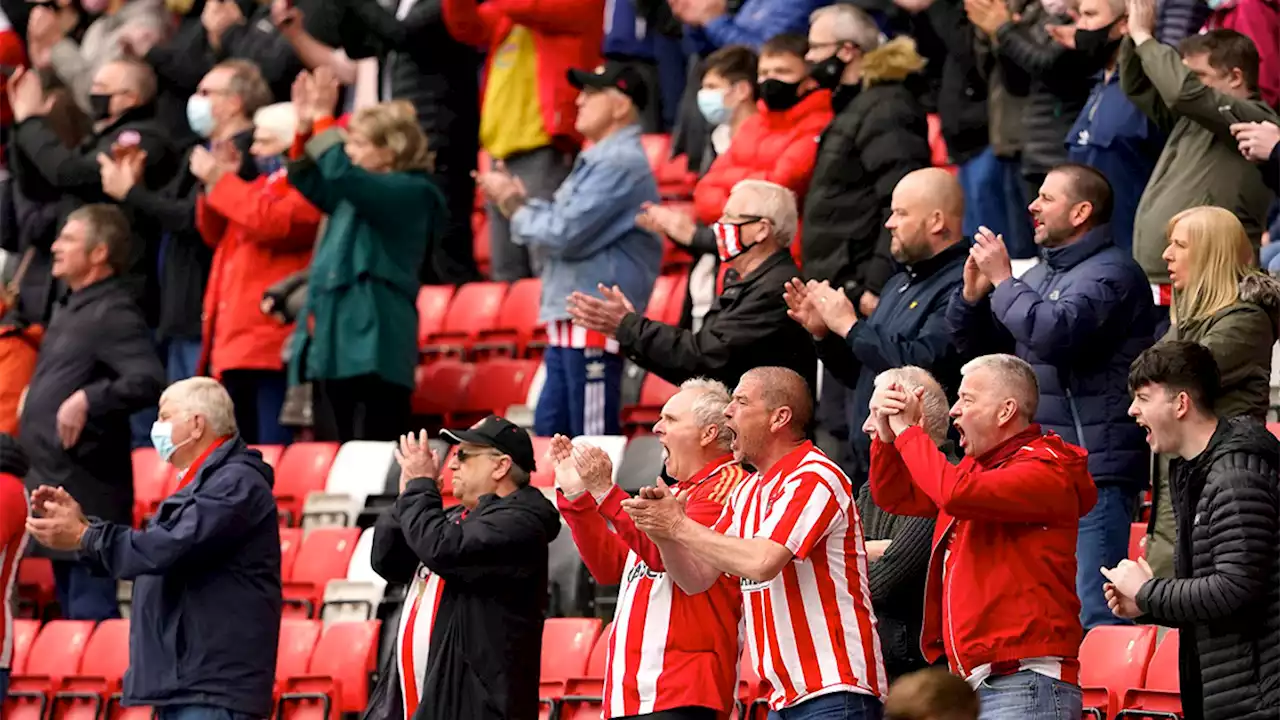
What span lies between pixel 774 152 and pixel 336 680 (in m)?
2.70

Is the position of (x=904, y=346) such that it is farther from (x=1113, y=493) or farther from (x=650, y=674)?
(x=650, y=674)

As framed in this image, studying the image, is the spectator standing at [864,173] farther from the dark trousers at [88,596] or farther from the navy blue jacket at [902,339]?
the dark trousers at [88,596]

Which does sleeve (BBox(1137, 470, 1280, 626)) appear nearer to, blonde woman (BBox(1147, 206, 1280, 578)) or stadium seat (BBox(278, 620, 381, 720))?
blonde woman (BBox(1147, 206, 1280, 578))

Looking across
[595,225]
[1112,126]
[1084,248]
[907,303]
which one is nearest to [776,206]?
[907,303]

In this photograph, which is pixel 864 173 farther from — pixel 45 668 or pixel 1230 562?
pixel 45 668

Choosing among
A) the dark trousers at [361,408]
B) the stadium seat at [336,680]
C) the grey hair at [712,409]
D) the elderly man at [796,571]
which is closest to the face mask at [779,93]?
the dark trousers at [361,408]

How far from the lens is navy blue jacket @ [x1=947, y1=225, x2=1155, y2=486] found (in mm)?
7395

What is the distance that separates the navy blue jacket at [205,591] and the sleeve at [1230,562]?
2994 millimetres

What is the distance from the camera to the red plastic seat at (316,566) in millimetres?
9617

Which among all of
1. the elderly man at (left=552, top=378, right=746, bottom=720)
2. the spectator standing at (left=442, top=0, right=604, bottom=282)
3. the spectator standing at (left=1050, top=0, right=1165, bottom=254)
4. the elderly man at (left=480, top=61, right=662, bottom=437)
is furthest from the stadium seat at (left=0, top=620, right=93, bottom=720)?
the spectator standing at (left=1050, top=0, right=1165, bottom=254)

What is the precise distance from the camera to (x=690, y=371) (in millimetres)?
8211

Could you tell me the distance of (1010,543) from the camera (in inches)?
247

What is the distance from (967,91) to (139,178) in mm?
3961

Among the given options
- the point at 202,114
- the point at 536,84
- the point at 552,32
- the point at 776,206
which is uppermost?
the point at 552,32
